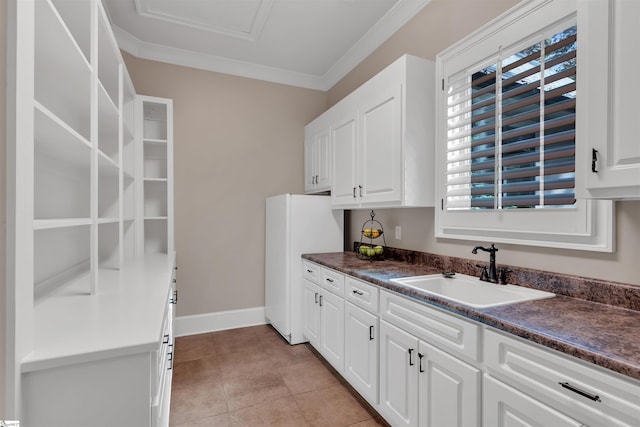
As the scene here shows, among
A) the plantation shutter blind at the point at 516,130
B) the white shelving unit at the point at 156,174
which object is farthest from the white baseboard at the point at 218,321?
the plantation shutter blind at the point at 516,130

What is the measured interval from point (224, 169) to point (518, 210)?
285cm

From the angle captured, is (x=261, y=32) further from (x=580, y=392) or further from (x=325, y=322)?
(x=580, y=392)

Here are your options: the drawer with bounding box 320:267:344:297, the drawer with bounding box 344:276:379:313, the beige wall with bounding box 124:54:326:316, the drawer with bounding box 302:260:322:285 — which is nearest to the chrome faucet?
the drawer with bounding box 344:276:379:313

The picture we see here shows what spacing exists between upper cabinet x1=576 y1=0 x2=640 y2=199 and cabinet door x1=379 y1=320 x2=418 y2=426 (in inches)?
41.2

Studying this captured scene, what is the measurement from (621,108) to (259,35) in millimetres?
2850

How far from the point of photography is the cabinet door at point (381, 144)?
222cm

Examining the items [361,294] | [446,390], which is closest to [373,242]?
[361,294]

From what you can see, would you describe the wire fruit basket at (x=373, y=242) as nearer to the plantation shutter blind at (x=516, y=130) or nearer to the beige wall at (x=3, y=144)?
the plantation shutter blind at (x=516, y=130)

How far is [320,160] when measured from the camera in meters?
3.41

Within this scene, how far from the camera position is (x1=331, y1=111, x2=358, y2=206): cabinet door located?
2.74 metres

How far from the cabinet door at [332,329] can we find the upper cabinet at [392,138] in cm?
81

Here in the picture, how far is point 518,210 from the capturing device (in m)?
1.71

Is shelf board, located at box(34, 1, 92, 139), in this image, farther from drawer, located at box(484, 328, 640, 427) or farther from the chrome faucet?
the chrome faucet

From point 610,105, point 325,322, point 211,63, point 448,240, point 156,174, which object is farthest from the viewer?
point 211,63
